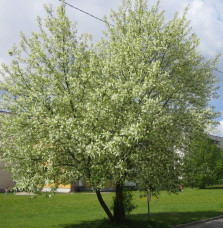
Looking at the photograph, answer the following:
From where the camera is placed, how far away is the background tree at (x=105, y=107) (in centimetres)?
1273

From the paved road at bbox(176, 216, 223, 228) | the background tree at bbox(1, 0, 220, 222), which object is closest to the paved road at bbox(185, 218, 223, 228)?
the paved road at bbox(176, 216, 223, 228)

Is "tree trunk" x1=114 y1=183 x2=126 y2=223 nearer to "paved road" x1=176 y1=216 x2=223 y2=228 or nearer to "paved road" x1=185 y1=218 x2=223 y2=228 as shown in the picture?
"paved road" x1=176 y1=216 x2=223 y2=228

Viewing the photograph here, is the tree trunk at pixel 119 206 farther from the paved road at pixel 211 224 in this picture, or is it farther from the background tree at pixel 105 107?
the paved road at pixel 211 224

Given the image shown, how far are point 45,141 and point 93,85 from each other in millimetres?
3952

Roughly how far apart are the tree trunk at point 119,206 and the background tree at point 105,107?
0.19 ft

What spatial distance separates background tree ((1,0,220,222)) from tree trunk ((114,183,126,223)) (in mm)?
57

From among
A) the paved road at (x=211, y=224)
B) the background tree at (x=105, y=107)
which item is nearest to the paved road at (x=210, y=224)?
the paved road at (x=211, y=224)

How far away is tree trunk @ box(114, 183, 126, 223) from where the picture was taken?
17.1 meters

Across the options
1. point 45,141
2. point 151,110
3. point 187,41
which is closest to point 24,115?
point 45,141

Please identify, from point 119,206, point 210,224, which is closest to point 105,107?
point 119,206

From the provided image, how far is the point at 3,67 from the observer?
1694 centimetres

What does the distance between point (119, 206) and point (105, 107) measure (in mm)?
7425

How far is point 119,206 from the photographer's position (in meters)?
17.5

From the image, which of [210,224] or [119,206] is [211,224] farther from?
[119,206]
